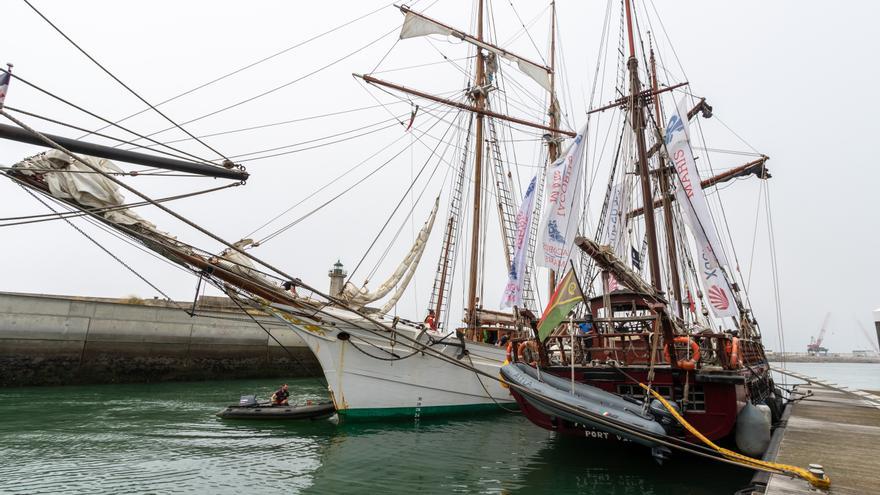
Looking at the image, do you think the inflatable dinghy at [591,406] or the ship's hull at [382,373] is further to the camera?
the ship's hull at [382,373]

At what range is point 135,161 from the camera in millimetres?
7168

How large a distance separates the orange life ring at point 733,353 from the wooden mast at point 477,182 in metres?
9.99

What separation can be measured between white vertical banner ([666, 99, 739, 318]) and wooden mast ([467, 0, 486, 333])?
796cm

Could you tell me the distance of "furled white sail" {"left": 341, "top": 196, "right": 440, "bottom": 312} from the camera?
573 inches

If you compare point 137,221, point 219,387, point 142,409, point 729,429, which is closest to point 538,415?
point 729,429

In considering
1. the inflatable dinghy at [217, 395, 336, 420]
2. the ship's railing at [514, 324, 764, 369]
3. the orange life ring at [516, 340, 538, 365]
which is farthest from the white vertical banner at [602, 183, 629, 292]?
the inflatable dinghy at [217, 395, 336, 420]

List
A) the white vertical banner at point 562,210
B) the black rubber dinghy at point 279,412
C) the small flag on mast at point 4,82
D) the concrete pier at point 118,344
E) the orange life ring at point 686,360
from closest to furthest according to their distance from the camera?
the small flag on mast at point 4,82 < the orange life ring at point 686,360 < the white vertical banner at point 562,210 < the black rubber dinghy at point 279,412 < the concrete pier at point 118,344

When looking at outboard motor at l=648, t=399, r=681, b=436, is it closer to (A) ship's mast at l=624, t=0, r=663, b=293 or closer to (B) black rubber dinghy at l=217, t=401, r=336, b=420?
(A) ship's mast at l=624, t=0, r=663, b=293

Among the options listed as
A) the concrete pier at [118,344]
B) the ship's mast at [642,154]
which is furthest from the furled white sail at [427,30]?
the concrete pier at [118,344]

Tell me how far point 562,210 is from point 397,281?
7.43 metres

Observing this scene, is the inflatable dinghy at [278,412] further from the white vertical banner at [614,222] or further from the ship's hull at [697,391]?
the white vertical banner at [614,222]

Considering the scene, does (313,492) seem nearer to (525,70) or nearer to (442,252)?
(442,252)

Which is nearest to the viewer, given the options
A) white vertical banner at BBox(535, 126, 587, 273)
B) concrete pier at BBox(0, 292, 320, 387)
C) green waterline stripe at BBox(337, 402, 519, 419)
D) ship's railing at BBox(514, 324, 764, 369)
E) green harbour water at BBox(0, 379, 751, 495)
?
green harbour water at BBox(0, 379, 751, 495)

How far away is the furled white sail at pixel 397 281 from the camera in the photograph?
14547 mm
